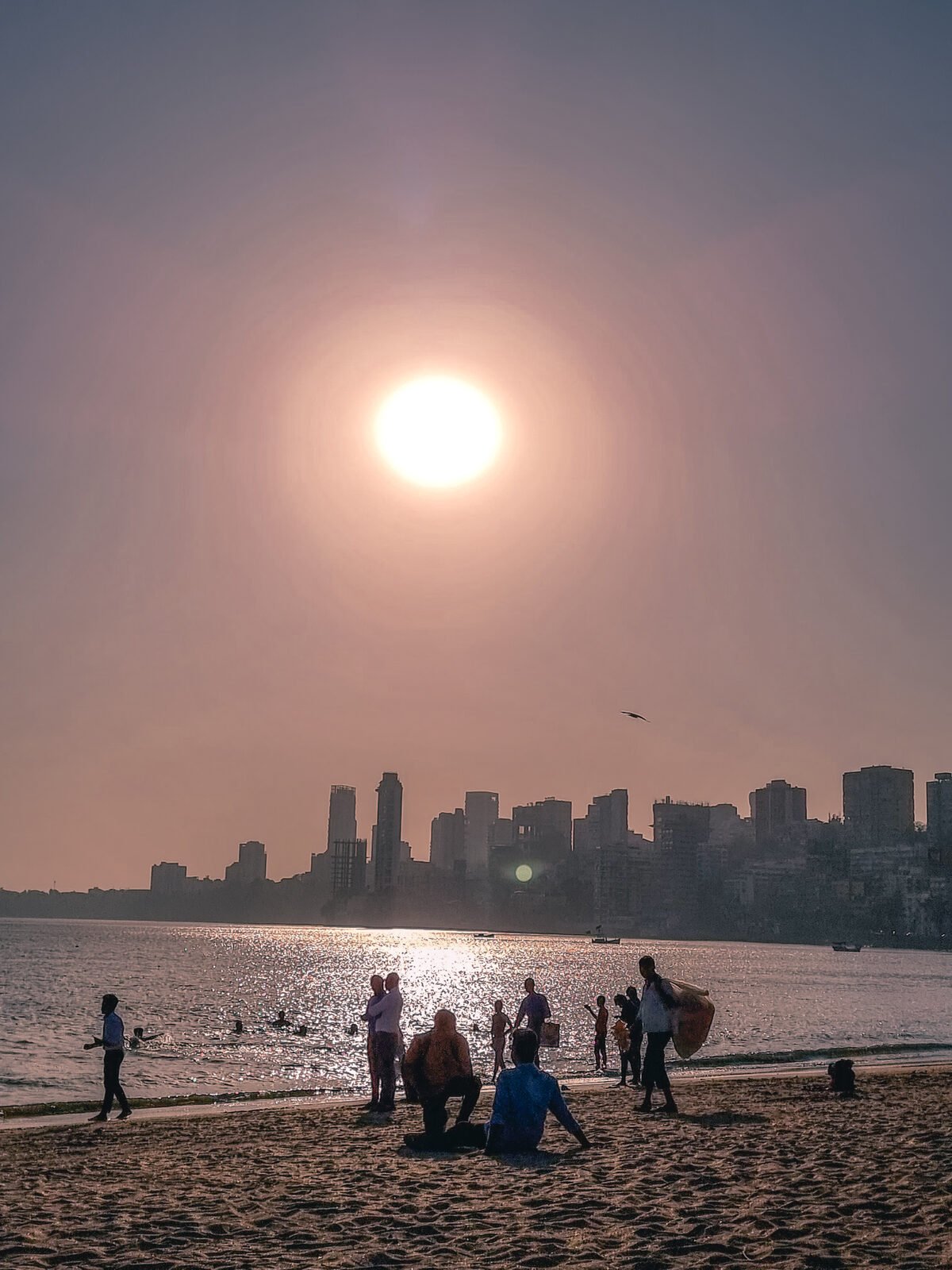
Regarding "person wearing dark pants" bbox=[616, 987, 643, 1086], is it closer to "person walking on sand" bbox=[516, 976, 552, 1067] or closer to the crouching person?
"person walking on sand" bbox=[516, 976, 552, 1067]

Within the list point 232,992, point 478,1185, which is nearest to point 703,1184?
point 478,1185

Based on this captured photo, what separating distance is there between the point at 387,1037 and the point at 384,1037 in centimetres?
7

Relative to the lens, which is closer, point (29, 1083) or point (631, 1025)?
point (631, 1025)

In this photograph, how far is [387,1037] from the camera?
20234 millimetres

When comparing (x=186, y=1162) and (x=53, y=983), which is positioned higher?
(x=186, y=1162)

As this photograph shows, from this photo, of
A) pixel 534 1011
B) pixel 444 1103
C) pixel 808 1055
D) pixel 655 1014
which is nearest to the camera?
pixel 444 1103

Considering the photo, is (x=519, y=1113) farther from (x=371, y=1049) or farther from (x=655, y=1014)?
(x=371, y=1049)

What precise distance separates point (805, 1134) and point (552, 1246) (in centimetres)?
760

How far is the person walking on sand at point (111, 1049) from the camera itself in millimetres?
20017

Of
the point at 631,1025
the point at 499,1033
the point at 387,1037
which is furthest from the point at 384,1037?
the point at 499,1033

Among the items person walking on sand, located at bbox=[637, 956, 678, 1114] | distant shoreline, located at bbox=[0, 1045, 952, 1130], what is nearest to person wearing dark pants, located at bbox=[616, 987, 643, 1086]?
distant shoreline, located at bbox=[0, 1045, 952, 1130]

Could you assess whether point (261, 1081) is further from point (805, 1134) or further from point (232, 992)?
point (232, 992)

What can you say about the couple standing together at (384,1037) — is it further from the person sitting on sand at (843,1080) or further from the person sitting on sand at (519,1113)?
the person sitting on sand at (843,1080)

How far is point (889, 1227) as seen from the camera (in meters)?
10.3
